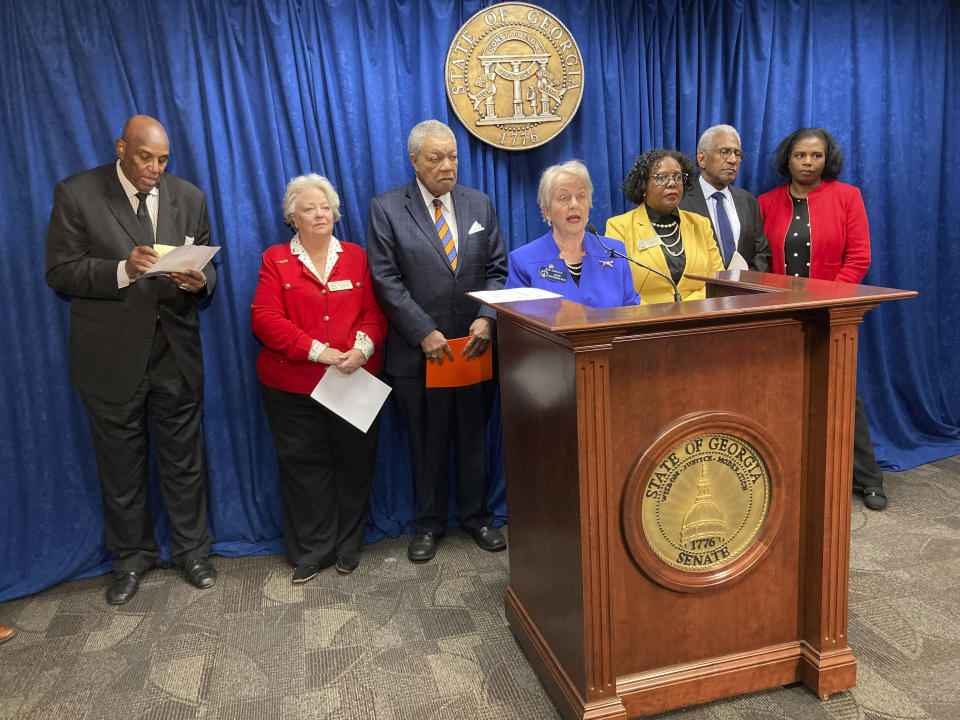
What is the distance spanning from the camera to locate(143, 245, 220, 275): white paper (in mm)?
2584

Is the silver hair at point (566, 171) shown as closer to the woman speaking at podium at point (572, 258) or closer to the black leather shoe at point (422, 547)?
the woman speaking at podium at point (572, 258)

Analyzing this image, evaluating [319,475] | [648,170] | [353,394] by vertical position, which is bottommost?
[319,475]

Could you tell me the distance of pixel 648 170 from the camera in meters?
2.99

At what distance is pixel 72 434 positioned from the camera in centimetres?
318

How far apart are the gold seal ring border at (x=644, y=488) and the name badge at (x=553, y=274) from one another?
0.78 m

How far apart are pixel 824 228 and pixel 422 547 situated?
2.35 meters

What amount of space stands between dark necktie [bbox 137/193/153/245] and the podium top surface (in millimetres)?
1597

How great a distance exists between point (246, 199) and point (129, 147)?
21.5 inches

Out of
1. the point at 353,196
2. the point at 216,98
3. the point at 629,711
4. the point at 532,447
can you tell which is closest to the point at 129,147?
the point at 216,98

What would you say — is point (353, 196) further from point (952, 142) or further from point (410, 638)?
point (952, 142)

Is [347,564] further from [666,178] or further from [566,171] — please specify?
[666,178]

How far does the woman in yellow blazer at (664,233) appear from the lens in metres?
2.91

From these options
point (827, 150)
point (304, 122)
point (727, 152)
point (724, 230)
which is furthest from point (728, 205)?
point (304, 122)

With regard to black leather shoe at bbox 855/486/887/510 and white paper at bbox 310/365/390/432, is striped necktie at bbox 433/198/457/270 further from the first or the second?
black leather shoe at bbox 855/486/887/510
